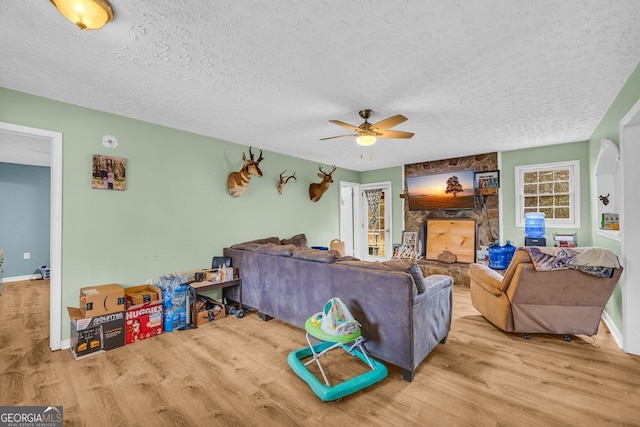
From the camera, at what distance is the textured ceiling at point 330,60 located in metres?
1.72

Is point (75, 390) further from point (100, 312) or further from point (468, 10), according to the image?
point (468, 10)

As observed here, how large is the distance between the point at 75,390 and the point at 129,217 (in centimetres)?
185

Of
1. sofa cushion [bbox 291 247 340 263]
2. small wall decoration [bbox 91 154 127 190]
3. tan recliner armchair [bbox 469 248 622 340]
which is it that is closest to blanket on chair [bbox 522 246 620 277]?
tan recliner armchair [bbox 469 248 622 340]

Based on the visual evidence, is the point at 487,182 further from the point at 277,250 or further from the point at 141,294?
the point at 141,294

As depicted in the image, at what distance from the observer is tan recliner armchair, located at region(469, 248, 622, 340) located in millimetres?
2781

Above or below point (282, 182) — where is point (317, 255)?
below

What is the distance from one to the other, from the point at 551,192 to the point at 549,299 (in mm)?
2986

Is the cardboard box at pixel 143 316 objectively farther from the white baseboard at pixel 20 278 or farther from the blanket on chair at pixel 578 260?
the white baseboard at pixel 20 278

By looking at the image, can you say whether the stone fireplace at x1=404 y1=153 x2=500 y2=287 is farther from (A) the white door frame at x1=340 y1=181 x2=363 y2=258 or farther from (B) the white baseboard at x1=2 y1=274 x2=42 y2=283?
(B) the white baseboard at x1=2 y1=274 x2=42 y2=283

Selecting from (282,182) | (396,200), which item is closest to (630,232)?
(396,200)

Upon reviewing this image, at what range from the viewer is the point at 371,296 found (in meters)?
2.49

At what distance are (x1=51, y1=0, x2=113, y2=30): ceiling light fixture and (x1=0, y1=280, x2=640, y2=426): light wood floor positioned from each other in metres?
2.53

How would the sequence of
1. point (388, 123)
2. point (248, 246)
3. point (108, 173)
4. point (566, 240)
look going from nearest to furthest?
point (388, 123), point (108, 173), point (248, 246), point (566, 240)

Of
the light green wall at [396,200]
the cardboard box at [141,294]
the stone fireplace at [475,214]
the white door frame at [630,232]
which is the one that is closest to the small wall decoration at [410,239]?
the light green wall at [396,200]
